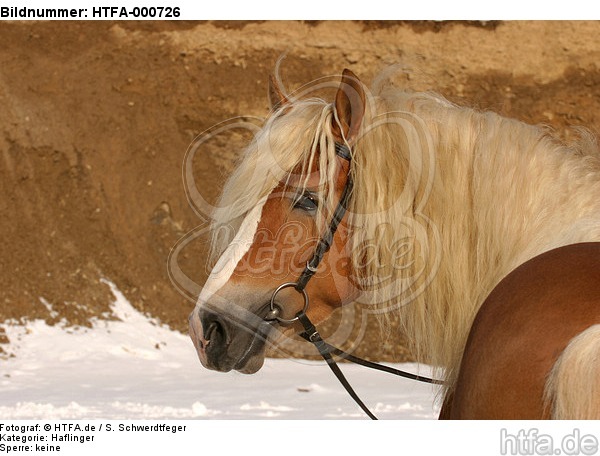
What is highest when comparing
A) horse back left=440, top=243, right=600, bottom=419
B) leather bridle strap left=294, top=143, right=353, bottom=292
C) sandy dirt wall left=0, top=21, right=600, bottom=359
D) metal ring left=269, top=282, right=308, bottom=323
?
sandy dirt wall left=0, top=21, right=600, bottom=359

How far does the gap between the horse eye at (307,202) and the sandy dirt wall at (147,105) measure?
798cm

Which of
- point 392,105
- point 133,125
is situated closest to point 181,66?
point 133,125

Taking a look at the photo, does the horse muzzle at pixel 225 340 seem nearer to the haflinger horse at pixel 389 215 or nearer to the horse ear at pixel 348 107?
the haflinger horse at pixel 389 215

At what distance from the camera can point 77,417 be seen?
705 centimetres

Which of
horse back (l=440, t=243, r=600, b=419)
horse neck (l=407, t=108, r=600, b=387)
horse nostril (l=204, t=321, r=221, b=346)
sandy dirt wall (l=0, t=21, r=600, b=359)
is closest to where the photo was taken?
horse back (l=440, t=243, r=600, b=419)

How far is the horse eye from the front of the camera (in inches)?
111

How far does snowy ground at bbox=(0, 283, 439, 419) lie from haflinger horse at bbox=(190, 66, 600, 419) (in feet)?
11.5

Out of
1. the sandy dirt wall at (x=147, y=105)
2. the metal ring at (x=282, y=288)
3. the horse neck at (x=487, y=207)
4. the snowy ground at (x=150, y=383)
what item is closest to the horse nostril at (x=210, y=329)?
the metal ring at (x=282, y=288)

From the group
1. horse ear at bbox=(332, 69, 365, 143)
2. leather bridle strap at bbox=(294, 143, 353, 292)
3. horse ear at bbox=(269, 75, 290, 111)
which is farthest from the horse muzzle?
horse ear at bbox=(269, 75, 290, 111)

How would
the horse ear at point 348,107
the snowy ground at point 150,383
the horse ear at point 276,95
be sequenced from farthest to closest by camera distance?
the snowy ground at point 150,383, the horse ear at point 276,95, the horse ear at point 348,107

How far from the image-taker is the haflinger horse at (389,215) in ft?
8.69

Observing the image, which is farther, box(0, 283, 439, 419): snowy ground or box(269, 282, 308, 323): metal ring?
box(0, 283, 439, 419): snowy ground

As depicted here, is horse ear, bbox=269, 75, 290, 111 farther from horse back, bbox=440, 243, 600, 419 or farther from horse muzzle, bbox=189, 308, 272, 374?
horse back, bbox=440, 243, 600, 419

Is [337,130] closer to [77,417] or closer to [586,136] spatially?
[586,136]
